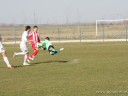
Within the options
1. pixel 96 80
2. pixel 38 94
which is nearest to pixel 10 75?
pixel 96 80

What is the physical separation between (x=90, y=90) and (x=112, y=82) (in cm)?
168

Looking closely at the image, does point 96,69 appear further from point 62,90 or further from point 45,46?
point 45,46

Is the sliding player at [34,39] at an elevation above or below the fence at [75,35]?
above

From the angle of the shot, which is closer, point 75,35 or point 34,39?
point 34,39

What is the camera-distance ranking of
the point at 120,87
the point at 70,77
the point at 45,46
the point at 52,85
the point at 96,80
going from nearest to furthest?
the point at 120,87
the point at 52,85
the point at 96,80
the point at 70,77
the point at 45,46

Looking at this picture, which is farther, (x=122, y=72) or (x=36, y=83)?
(x=122, y=72)

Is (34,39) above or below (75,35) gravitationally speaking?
above

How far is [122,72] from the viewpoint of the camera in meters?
16.5

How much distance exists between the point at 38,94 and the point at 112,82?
10.0 ft

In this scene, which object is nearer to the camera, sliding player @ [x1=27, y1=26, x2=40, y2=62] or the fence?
sliding player @ [x1=27, y1=26, x2=40, y2=62]

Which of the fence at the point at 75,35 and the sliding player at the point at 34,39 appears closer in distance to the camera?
the sliding player at the point at 34,39

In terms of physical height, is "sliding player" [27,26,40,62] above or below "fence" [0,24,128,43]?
above

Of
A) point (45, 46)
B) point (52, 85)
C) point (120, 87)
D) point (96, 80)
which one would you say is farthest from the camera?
point (45, 46)

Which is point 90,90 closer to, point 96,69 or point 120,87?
point 120,87
